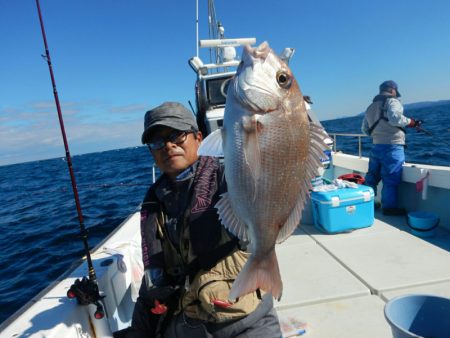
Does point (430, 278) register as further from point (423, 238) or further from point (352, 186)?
point (352, 186)

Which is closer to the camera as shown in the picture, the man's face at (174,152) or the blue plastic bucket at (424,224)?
the man's face at (174,152)

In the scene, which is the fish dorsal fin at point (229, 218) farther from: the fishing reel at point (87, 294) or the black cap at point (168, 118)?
the fishing reel at point (87, 294)

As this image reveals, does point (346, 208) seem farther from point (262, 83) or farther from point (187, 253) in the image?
point (262, 83)

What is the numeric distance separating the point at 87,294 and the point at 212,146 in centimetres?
158

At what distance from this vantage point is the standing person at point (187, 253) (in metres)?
1.66

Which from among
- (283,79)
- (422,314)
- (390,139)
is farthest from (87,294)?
(390,139)

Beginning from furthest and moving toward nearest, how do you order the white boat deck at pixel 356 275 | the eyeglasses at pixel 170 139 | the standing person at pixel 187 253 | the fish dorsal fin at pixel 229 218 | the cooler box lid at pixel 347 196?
the cooler box lid at pixel 347 196, the white boat deck at pixel 356 275, the eyeglasses at pixel 170 139, the standing person at pixel 187 253, the fish dorsal fin at pixel 229 218

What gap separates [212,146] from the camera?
1316mm

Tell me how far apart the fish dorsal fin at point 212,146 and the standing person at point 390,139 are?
4411 mm

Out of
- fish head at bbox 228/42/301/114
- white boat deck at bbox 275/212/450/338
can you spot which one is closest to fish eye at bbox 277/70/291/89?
fish head at bbox 228/42/301/114

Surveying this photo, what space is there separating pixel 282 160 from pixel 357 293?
2.16m

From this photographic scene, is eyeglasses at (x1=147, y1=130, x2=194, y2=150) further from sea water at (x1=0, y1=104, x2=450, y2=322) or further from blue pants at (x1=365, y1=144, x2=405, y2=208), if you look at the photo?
blue pants at (x1=365, y1=144, x2=405, y2=208)

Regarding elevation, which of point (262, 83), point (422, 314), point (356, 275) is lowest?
point (356, 275)

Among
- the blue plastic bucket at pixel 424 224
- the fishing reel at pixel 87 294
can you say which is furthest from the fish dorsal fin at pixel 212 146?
the blue plastic bucket at pixel 424 224
